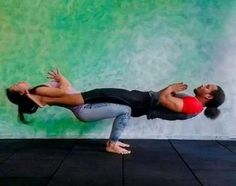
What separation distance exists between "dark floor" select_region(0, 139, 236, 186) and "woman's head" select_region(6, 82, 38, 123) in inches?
16.0

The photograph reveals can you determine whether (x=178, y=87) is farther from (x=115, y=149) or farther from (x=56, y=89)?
(x=56, y=89)

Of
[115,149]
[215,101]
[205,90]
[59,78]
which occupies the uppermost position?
[59,78]

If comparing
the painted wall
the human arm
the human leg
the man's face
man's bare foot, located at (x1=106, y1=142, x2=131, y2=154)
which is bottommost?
man's bare foot, located at (x1=106, y1=142, x2=131, y2=154)

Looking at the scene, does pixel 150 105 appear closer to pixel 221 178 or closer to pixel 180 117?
pixel 180 117

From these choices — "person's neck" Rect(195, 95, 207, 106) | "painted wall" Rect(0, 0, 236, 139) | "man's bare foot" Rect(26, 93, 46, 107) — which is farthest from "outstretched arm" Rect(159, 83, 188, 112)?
"man's bare foot" Rect(26, 93, 46, 107)

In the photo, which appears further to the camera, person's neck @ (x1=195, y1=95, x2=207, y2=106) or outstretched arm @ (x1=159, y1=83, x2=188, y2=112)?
person's neck @ (x1=195, y1=95, x2=207, y2=106)

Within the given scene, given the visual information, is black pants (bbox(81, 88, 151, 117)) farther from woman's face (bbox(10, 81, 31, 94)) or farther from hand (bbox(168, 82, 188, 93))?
woman's face (bbox(10, 81, 31, 94))

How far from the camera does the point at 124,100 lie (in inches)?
193

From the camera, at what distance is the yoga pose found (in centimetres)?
490

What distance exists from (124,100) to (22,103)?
1365 millimetres

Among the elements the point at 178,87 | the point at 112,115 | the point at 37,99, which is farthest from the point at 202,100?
the point at 37,99

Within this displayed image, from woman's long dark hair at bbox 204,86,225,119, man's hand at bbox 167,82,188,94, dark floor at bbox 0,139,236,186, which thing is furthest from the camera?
woman's long dark hair at bbox 204,86,225,119

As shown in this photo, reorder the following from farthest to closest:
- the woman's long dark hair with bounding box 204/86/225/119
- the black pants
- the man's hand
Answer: the woman's long dark hair with bounding box 204/86/225/119
the man's hand
the black pants

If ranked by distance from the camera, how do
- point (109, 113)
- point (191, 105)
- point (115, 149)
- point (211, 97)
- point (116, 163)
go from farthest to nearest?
point (211, 97)
point (191, 105)
point (109, 113)
point (115, 149)
point (116, 163)
